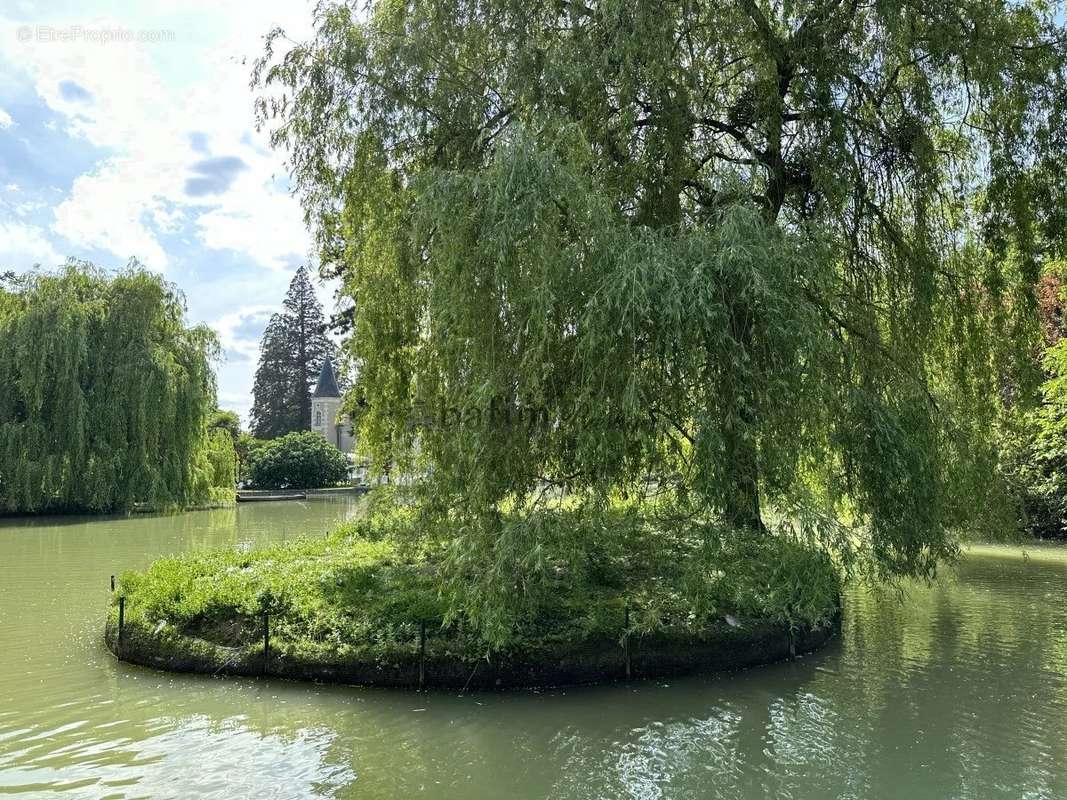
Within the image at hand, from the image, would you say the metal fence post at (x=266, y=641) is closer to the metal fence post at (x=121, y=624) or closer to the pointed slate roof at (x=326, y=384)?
the metal fence post at (x=121, y=624)

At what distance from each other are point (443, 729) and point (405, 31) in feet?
27.3

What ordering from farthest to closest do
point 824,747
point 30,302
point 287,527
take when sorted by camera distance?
1. point 30,302
2. point 287,527
3. point 824,747

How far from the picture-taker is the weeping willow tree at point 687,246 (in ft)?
25.2

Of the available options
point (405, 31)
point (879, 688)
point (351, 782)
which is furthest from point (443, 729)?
point (405, 31)

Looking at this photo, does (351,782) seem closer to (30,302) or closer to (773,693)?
(773,693)

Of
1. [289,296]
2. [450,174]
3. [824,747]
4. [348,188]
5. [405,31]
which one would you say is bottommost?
[824,747]

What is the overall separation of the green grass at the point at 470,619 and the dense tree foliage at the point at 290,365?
2145 inches

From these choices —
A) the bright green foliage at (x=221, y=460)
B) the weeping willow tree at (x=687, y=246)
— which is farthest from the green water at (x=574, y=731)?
the bright green foliage at (x=221, y=460)

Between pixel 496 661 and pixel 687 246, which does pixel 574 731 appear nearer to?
pixel 496 661

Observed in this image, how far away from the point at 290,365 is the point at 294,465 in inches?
818

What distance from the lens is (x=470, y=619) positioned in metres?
7.82

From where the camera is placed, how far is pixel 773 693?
8.30 m

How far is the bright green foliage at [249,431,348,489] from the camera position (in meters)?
45.3

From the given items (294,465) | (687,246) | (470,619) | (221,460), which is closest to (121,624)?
(470,619)
